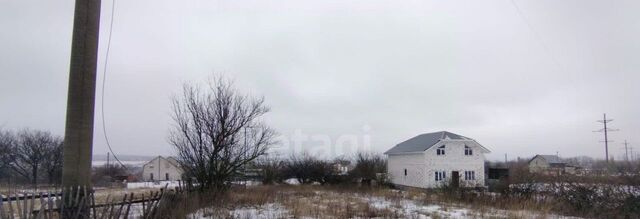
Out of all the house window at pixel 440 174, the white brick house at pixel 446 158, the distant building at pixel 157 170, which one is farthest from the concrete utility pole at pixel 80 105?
the distant building at pixel 157 170

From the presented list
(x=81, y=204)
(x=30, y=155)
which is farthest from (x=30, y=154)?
(x=81, y=204)

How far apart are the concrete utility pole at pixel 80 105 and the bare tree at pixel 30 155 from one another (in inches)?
2529

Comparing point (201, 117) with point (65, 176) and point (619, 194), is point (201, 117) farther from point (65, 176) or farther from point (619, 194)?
point (619, 194)

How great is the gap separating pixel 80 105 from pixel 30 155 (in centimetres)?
6716

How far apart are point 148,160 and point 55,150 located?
31557 mm

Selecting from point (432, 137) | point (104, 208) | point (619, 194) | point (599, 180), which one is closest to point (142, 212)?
point (104, 208)

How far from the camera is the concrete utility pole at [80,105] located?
6590 millimetres

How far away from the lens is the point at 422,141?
46.4m

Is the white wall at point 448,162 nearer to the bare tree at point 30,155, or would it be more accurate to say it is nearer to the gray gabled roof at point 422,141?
the gray gabled roof at point 422,141

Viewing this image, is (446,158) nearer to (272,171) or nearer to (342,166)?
(342,166)

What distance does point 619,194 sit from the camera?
14.6 metres

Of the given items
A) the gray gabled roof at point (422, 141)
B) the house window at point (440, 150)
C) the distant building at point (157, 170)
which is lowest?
the distant building at point (157, 170)

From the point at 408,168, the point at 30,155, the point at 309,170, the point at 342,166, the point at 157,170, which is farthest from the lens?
the point at 157,170

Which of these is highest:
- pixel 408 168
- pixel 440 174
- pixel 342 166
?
pixel 342 166
